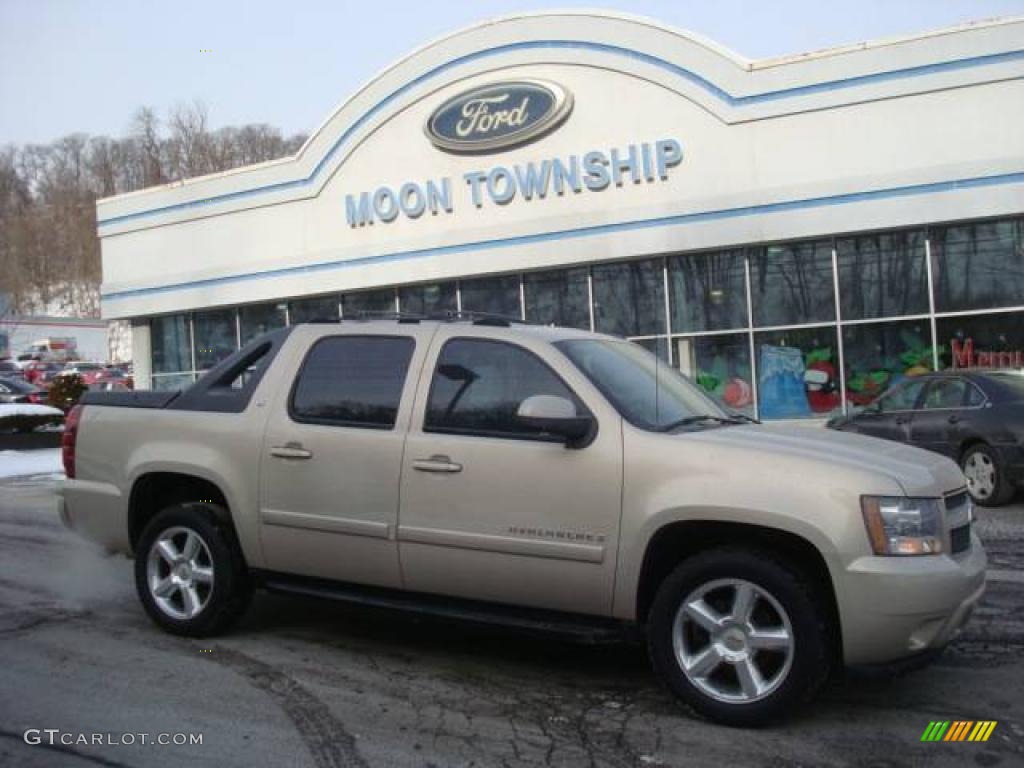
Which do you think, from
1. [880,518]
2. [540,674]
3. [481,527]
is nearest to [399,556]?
[481,527]

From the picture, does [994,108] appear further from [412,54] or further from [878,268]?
[412,54]

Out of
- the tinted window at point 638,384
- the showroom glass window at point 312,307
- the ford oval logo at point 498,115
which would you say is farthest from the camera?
the showroom glass window at point 312,307

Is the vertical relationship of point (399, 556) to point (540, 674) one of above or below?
above

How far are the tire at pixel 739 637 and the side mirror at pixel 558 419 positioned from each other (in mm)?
722

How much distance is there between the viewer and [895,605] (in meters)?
3.90

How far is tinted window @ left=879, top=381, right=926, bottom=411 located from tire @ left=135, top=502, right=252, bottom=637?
26.5 ft

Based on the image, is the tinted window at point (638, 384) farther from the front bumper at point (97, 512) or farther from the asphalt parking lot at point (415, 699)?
the front bumper at point (97, 512)

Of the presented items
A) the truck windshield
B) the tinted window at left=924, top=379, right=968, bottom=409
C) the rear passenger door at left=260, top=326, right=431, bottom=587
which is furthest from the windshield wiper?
the tinted window at left=924, top=379, right=968, bottom=409

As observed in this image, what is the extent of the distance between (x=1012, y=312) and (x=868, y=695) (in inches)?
521

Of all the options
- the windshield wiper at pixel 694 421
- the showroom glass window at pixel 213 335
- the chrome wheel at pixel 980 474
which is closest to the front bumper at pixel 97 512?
the windshield wiper at pixel 694 421

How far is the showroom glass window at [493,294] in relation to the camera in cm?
2056

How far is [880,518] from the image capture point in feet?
13.1

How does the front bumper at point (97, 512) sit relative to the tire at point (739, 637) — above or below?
above

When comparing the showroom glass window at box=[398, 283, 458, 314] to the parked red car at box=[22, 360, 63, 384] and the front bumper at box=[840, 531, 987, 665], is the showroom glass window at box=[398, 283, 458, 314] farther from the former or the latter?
the parked red car at box=[22, 360, 63, 384]
